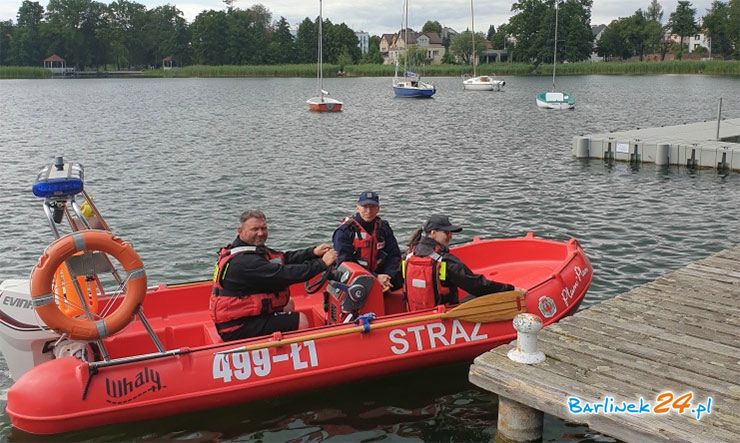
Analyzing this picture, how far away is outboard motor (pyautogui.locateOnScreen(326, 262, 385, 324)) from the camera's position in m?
7.71

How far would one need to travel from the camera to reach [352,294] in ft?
25.2

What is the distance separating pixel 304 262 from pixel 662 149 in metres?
17.1

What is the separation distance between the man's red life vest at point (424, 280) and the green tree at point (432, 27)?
155549 mm

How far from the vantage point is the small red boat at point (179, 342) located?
651 centimetres

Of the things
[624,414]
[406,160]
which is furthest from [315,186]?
[624,414]

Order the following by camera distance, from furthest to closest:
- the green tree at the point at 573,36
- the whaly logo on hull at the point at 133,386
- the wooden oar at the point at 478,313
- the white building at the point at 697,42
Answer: the white building at the point at 697,42
the green tree at the point at 573,36
the wooden oar at the point at 478,313
the whaly logo on hull at the point at 133,386

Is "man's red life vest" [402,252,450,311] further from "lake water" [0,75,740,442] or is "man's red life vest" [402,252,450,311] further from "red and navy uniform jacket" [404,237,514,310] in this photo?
"lake water" [0,75,740,442]

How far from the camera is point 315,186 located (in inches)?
766

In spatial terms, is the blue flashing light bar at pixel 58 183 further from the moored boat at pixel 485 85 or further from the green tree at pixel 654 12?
the green tree at pixel 654 12

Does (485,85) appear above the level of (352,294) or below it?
above

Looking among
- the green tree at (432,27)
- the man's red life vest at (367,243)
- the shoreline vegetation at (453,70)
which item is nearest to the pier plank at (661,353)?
the man's red life vest at (367,243)

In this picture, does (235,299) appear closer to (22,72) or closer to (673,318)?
(673,318)

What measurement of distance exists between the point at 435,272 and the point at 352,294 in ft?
2.93

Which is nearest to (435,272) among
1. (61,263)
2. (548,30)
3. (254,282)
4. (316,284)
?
(316,284)
